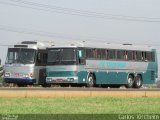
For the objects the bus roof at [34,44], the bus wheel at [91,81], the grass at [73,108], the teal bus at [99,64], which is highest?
the bus roof at [34,44]

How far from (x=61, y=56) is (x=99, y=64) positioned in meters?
2.94

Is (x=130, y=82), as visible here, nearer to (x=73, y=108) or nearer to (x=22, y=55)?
(x=22, y=55)

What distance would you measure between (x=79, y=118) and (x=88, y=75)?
2455 cm

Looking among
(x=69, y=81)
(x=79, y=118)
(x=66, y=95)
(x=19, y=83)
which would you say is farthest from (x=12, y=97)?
(x=19, y=83)

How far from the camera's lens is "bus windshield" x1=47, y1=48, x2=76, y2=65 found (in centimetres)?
3744

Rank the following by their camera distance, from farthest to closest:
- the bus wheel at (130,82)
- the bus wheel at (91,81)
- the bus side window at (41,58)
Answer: the bus wheel at (130,82)
the bus side window at (41,58)
the bus wheel at (91,81)

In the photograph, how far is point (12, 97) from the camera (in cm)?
2341

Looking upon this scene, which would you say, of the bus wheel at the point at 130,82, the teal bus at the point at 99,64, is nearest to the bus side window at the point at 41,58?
the teal bus at the point at 99,64

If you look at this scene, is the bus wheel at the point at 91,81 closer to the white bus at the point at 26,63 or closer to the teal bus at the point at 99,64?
the teal bus at the point at 99,64

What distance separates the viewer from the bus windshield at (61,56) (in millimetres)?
37438

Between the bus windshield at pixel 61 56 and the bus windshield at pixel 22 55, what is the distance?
4.93ft

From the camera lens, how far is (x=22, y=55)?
39781 mm

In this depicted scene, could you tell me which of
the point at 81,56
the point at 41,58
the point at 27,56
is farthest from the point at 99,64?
the point at 27,56

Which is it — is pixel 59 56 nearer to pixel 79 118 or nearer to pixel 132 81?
pixel 132 81
